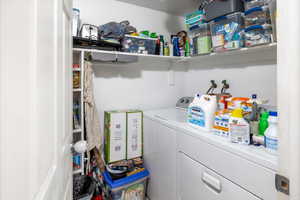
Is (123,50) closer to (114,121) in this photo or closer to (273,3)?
(114,121)

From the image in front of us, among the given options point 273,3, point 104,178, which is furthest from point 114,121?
point 273,3

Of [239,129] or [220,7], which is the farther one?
[220,7]

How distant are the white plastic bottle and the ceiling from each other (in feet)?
5.86

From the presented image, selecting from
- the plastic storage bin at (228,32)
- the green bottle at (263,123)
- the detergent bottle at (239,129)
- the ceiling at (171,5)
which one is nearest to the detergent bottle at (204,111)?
the detergent bottle at (239,129)

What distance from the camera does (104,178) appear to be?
1629 mm

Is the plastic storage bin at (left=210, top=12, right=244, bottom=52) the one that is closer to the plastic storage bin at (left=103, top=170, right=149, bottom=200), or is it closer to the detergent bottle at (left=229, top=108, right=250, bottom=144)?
the detergent bottle at (left=229, top=108, right=250, bottom=144)

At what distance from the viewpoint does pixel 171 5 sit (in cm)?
204

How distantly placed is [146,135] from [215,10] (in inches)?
55.8

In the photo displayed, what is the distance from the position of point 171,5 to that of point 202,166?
1957 mm

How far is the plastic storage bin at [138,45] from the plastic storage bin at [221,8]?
25.2 inches

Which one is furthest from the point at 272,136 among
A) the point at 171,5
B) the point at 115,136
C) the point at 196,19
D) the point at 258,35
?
the point at 171,5

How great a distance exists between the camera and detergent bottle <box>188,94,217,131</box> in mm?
1106

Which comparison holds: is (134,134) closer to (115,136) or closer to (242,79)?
(115,136)

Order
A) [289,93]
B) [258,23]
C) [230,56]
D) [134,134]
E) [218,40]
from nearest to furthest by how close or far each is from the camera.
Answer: [289,93]
[258,23]
[218,40]
[230,56]
[134,134]
